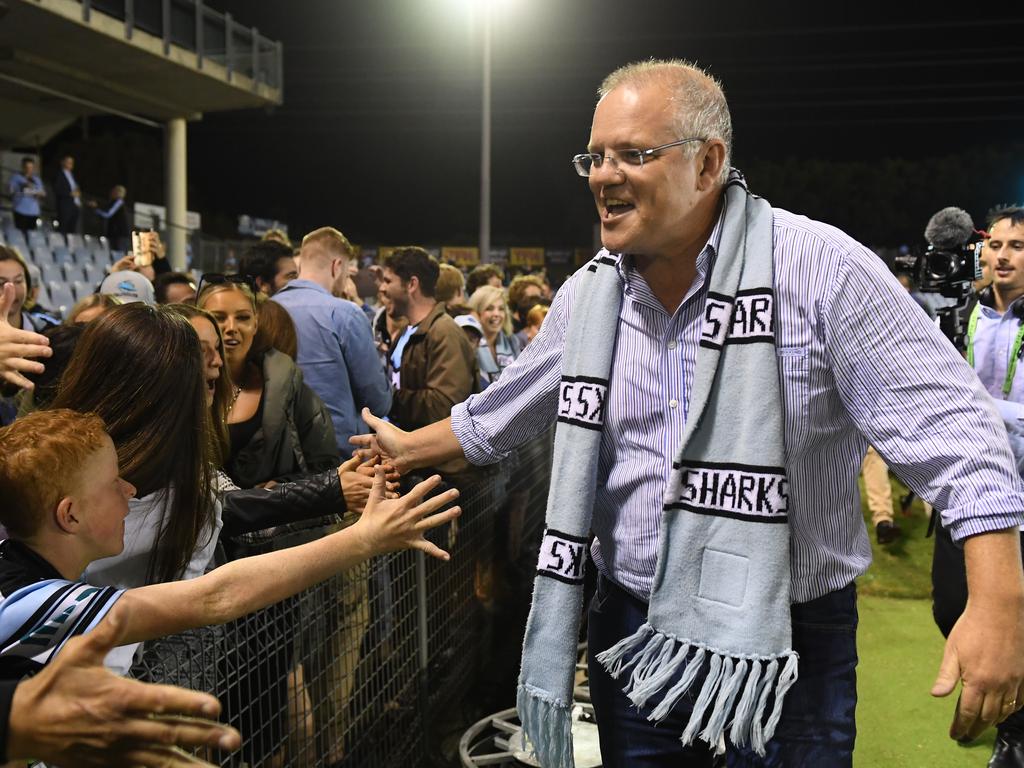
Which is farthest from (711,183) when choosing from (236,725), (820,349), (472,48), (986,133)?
(986,133)

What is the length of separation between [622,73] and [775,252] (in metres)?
0.54

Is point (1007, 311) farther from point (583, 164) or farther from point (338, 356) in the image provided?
point (338, 356)

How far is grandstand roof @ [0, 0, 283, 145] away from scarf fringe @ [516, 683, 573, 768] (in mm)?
20953

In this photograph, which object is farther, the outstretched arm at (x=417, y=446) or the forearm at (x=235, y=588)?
the outstretched arm at (x=417, y=446)

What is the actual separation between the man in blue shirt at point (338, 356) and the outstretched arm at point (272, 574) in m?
2.50

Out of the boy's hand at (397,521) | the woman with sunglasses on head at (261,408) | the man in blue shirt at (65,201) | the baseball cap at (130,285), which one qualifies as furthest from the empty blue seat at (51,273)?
the boy's hand at (397,521)

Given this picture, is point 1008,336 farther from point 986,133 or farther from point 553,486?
point 986,133

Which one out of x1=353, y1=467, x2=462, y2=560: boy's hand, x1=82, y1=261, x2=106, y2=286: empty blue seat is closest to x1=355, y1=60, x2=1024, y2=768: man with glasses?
x1=353, y1=467, x2=462, y2=560: boy's hand

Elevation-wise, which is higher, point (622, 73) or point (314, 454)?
point (622, 73)

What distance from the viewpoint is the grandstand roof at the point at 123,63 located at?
21125 millimetres

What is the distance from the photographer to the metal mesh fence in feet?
8.25

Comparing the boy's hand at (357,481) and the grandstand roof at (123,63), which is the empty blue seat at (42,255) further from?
the boy's hand at (357,481)

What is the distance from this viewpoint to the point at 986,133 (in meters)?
58.5

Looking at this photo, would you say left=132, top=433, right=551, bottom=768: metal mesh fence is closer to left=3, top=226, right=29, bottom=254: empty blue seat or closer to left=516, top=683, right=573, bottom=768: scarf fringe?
left=516, top=683, right=573, bottom=768: scarf fringe
